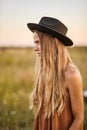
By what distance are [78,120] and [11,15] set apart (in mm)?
1122

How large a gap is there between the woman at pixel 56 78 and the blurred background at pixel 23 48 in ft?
1.50

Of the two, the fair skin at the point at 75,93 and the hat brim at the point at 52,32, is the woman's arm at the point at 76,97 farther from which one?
the hat brim at the point at 52,32

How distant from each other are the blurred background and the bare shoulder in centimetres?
60

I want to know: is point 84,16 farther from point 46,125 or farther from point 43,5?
point 46,125

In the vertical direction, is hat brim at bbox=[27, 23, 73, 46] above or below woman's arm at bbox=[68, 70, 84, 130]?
above

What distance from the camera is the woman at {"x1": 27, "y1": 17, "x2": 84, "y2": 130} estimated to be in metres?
2.13

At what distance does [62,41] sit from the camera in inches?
88.0

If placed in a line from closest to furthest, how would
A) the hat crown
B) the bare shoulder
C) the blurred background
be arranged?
the bare shoulder, the hat crown, the blurred background

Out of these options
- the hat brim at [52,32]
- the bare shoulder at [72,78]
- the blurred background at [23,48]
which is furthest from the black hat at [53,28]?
the blurred background at [23,48]

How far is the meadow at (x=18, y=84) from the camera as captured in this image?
107 inches

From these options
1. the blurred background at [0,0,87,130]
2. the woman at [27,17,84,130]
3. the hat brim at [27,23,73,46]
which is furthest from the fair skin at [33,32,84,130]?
the blurred background at [0,0,87,130]

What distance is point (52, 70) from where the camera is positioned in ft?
7.30

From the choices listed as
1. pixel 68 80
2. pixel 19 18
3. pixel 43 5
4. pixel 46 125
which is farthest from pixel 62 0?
pixel 46 125

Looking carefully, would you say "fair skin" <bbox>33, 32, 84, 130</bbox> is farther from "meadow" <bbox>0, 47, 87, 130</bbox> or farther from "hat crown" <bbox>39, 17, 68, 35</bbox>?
"meadow" <bbox>0, 47, 87, 130</bbox>
